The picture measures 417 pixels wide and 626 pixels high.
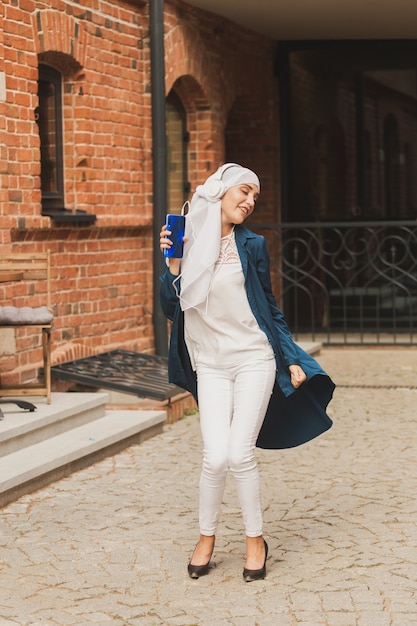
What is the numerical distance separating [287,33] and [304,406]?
9.01 m

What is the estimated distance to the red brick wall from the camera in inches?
332

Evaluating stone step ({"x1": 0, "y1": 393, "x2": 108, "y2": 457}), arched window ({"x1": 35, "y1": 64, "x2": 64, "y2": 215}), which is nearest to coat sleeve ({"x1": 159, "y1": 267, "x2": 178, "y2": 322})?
stone step ({"x1": 0, "y1": 393, "x2": 108, "y2": 457})

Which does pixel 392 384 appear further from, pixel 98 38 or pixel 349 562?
pixel 349 562

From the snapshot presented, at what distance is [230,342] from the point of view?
16.6ft

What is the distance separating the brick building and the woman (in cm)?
333

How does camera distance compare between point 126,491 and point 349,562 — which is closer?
point 349,562

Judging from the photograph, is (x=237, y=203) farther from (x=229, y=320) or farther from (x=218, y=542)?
(x=218, y=542)

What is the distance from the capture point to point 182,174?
1252 centimetres

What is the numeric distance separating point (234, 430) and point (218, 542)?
853 millimetres

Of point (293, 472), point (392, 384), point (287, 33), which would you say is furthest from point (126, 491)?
point (287, 33)

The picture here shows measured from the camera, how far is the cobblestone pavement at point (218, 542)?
15.3ft

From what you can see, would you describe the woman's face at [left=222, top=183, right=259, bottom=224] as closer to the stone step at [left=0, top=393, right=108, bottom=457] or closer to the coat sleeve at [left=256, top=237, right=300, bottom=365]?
the coat sleeve at [left=256, top=237, right=300, bottom=365]

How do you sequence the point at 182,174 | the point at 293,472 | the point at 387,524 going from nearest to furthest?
the point at 387,524 < the point at 293,472 < the point at 182,174

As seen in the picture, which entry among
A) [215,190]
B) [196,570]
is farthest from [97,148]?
[196,570]
